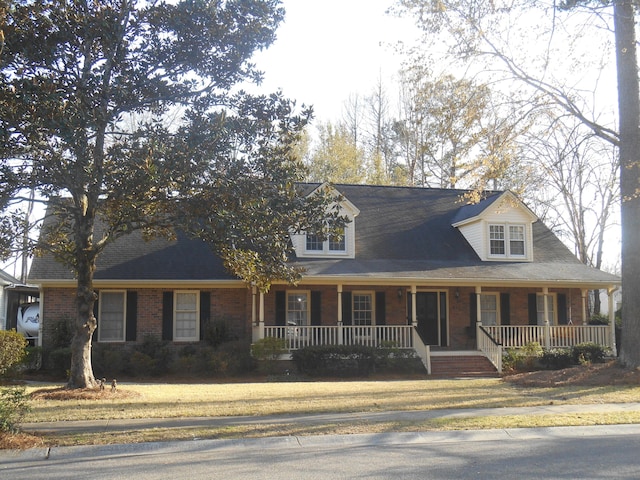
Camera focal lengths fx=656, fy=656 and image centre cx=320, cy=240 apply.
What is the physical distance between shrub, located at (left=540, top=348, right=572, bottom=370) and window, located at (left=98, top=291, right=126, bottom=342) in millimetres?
13789

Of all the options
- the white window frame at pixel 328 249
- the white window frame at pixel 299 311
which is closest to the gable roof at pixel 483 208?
the white window frame at pixel 328 249

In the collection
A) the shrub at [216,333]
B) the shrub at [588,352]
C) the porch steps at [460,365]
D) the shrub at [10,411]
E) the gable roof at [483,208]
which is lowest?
the porch steps at [460,365]

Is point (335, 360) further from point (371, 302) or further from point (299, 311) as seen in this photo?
point (371, 302)

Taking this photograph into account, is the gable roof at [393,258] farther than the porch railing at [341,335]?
Yes

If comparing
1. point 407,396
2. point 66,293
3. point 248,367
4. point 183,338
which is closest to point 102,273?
point 66,293

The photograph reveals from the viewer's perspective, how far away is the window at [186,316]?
72.4 ft

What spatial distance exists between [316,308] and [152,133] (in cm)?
1168

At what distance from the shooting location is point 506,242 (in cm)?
2514

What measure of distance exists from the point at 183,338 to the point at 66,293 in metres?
4.05

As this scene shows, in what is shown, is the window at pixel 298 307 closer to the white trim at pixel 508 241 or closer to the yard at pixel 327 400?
the yard at pixel 327 400

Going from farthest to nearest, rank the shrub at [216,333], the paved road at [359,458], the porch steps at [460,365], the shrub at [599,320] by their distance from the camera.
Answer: the shrub at [599,320], the shrub at [216,333], the porch steps at [460,365], the paved road at [359,458]

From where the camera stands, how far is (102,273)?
840 inches

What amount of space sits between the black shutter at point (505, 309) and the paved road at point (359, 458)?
1402 cm

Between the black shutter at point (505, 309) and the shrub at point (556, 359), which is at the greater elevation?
the black shutter at point (505, 309)
